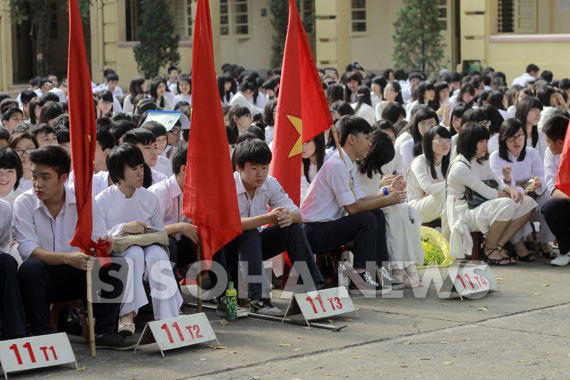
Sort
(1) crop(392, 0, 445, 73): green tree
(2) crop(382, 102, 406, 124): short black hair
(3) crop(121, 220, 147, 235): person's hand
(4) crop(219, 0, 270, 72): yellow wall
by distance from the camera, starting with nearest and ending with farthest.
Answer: (3) crop(121, 220, 147, 235): person's hand → (2) crop(382, 102, 406, 124): short black hair → (1) crop(392, 0, 445, 73): green tree → (4) crop(219, 0, 270, 72): yellow wall

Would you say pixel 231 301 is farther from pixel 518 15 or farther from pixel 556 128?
pixel 518 15

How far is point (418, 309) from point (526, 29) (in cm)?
2063

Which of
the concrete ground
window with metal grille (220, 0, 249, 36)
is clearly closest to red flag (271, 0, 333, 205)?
the concrete ground

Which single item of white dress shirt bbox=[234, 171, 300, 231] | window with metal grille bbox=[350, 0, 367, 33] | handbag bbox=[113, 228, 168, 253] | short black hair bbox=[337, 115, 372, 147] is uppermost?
window with metal grille bbox=[350, 0, 367, 33]

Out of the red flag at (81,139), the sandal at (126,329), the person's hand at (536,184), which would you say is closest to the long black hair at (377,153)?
the person's hand at (536,184)

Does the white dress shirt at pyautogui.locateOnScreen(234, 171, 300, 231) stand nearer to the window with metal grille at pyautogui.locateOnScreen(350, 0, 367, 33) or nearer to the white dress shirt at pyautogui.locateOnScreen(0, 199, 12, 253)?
the white dress shirt at pyautogui.locateOnScreen(0, 199, 12, 253)

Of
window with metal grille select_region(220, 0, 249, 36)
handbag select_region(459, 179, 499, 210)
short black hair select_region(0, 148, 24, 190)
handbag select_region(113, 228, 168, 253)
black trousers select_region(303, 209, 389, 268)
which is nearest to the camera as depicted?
handbag select_region(113, 228, 168, 253)

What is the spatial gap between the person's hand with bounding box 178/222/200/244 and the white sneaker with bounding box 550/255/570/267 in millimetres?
3548

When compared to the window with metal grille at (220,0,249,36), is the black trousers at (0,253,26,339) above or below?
below

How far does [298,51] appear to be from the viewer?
807cm

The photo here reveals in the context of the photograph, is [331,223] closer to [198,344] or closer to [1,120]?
[198,344]

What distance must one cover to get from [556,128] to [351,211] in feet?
8.99

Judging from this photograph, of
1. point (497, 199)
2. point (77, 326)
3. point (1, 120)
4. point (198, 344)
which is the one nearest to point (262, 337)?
point (198, 344)

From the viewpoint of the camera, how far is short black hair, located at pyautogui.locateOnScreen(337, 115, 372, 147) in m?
7.88
